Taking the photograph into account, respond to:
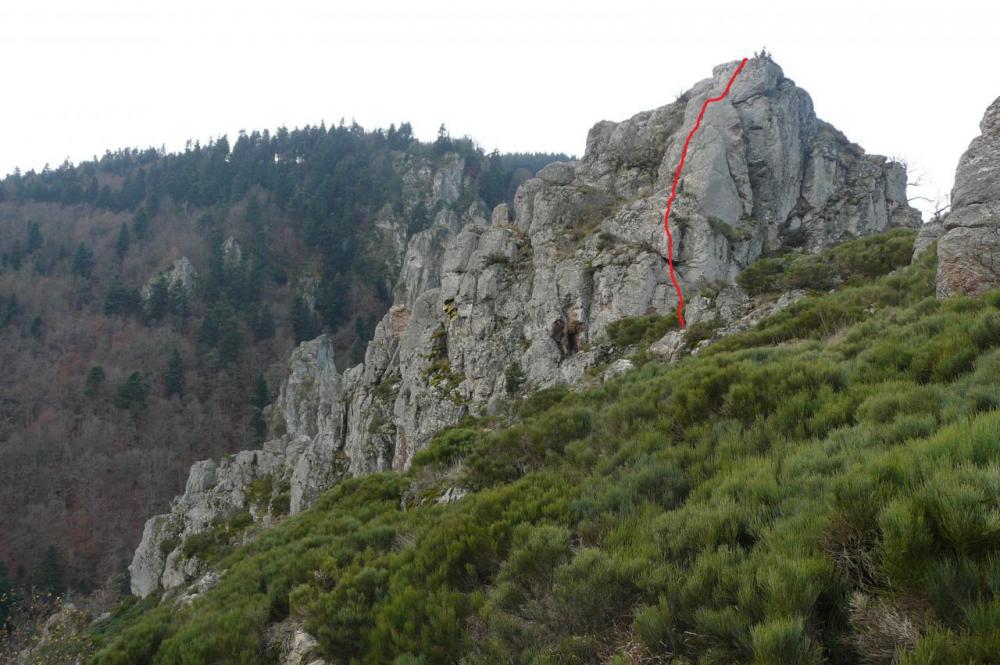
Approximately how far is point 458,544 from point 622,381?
710cm

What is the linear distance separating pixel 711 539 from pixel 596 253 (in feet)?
69.8

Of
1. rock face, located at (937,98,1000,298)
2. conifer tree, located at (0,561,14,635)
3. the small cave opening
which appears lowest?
conifer tree, located at (0,561,14,635)

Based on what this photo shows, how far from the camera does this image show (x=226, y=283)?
97.8m

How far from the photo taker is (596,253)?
79.4 feet

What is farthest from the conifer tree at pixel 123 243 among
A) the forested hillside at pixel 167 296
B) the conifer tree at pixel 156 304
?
the conifer tree at pixel 156 304

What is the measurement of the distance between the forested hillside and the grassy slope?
61.4 meters

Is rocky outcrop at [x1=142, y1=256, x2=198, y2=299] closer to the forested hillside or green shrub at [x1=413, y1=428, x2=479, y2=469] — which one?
the forested hillside

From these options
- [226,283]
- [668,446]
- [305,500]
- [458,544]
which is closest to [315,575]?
[458,544]

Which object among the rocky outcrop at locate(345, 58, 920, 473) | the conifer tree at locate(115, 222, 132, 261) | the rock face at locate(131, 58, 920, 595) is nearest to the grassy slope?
the rock face at locate(131, 58, 920, 595)

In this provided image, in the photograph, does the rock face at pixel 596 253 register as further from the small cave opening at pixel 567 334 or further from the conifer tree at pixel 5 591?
the conifer tree at pixel 5 591

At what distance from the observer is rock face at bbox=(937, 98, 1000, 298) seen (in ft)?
27.1

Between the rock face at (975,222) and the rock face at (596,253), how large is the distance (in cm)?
740

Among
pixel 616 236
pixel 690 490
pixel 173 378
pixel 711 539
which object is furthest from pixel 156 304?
pixel 711 539

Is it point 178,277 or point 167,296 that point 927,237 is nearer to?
point 167,296
